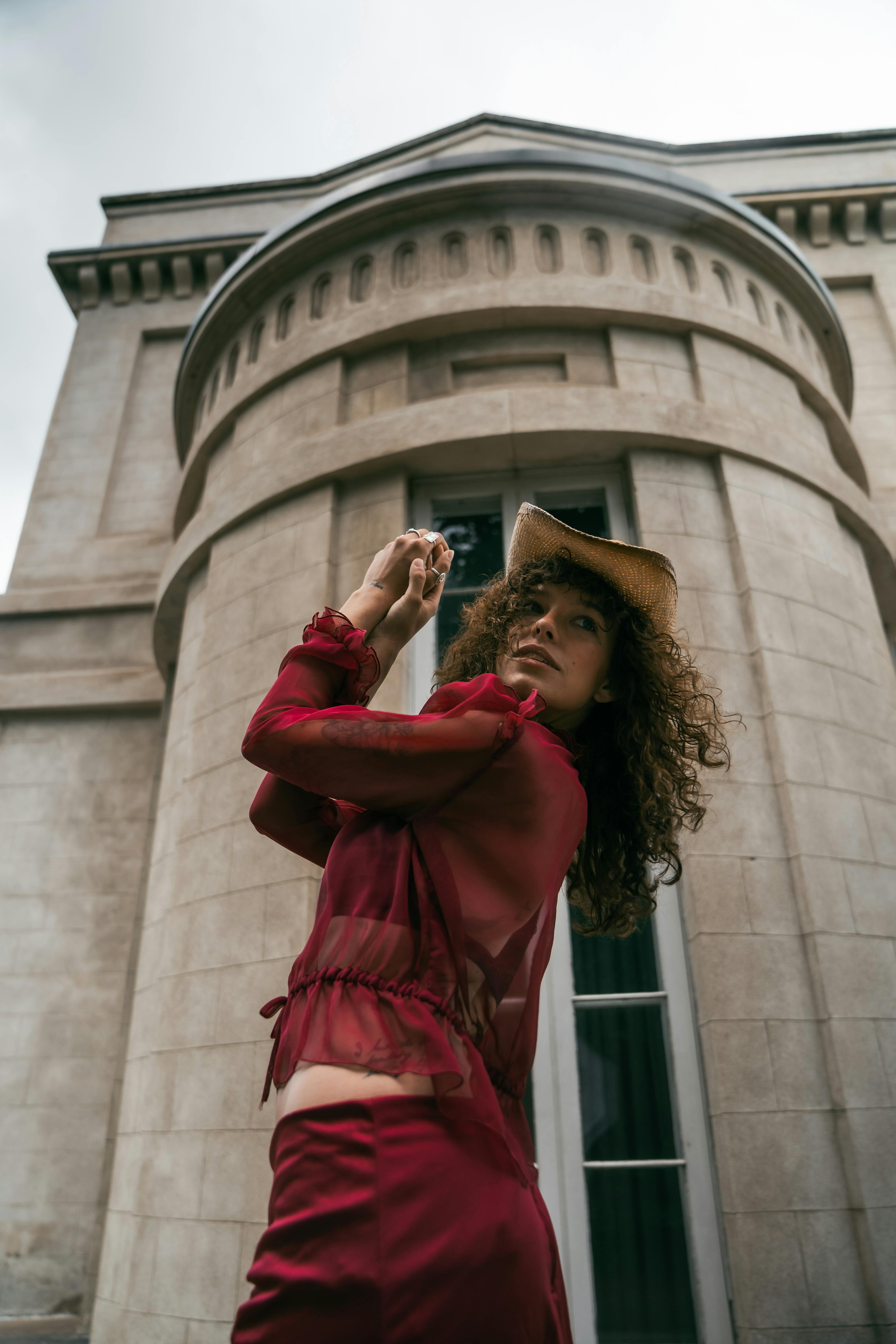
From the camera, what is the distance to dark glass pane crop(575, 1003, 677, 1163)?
14.2 ft

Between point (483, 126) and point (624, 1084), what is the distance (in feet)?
34.5

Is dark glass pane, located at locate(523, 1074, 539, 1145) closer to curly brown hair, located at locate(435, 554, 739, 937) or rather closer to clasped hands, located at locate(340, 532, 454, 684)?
curly brown hair, located at locate(435, 554, 739, 937)

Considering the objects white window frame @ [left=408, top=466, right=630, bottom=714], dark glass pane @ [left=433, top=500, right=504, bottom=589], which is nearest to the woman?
dark glass pane @ [left=433, top=500, right=504, bottom=589]

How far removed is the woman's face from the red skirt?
917 mm

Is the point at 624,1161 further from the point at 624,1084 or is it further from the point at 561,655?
the point at 561,655

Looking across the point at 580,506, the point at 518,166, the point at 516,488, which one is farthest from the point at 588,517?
the point at 518,166

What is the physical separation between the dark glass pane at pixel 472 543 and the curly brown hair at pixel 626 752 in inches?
137

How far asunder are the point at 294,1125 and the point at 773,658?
4.65 meters

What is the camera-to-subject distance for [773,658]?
17.3 ft

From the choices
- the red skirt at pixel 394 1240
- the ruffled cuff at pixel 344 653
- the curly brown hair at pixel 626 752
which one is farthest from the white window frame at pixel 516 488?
the red skirt at pixel 394 1240

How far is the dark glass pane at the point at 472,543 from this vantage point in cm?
589

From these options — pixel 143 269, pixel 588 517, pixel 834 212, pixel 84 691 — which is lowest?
pixel 588 517

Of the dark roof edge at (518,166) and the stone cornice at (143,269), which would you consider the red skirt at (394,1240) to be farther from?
the stone cornice at (143,269)

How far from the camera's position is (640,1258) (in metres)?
4.12
